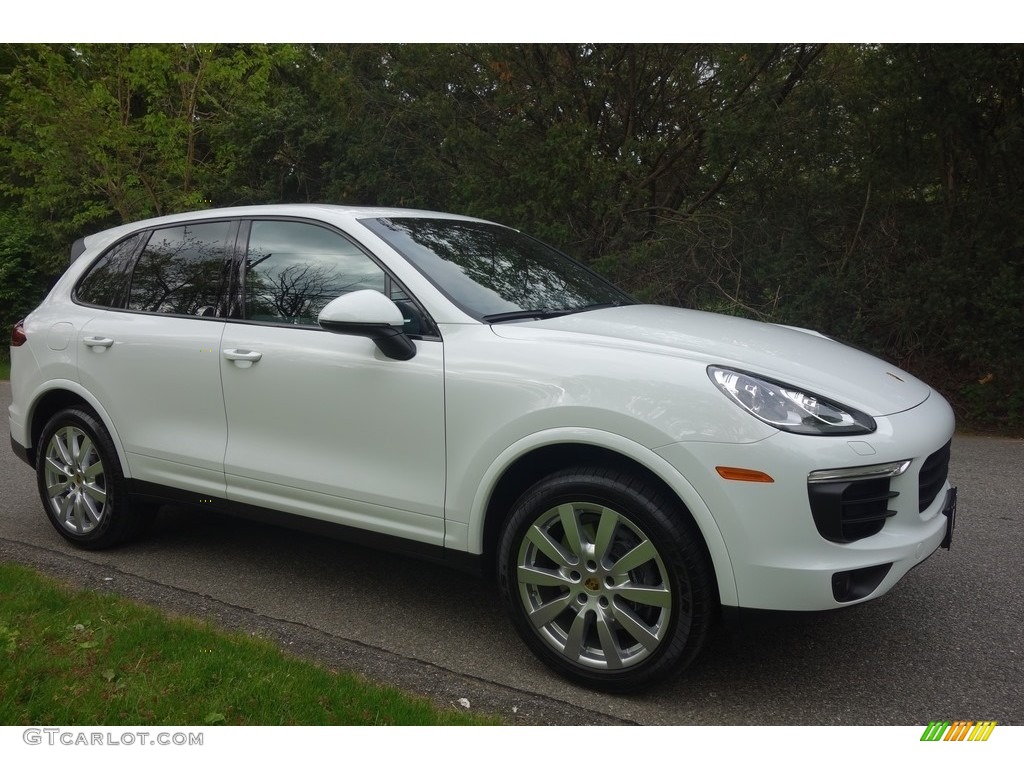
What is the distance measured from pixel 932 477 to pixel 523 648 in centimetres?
173

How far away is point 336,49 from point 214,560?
10.0 meters

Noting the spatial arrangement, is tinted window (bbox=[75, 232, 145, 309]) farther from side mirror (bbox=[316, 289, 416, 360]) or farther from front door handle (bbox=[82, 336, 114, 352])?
side mirror (bbox=[316, 289, 416, 360])

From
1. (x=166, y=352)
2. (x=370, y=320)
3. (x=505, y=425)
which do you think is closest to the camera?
(x=505, y=425)

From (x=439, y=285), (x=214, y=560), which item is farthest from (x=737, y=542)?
(x=214, y=560)

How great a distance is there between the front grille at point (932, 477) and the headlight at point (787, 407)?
1.10 ft

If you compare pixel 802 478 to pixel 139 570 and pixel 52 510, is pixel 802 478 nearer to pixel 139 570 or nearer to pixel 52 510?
pixel 139 570

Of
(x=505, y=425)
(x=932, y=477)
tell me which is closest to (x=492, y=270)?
(x=505, y=425)

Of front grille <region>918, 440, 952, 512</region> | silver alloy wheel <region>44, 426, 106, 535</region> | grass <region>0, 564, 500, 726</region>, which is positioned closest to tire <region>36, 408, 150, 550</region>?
silver alloy wheel <region>44, 426, 106, 535</region>

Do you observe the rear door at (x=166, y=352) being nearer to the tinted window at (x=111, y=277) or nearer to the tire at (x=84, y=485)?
the tinted window at (x=111, y=277)

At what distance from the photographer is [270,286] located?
4223mm

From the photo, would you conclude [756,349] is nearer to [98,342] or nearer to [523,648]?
[523,648]

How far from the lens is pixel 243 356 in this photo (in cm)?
406

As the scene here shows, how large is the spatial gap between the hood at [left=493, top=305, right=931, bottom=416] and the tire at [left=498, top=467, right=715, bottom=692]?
0.54 metres

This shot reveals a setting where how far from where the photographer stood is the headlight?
295 centimetres
